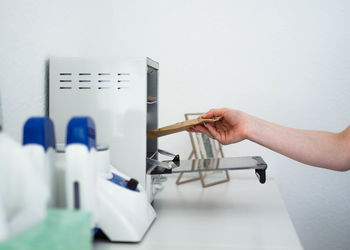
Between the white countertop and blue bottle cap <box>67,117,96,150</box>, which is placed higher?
blue bottle cap <box>67,117,96,150</box>

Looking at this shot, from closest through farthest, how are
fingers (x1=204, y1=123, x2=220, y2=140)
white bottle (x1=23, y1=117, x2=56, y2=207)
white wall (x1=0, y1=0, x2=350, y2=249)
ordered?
white bottle (x1=23, y1=117, x2=56, y2=207), fingers (x1=204, y1=123, x2=220, y2=140), white wall (x1=0, y1=0, x2=350, y2=249)

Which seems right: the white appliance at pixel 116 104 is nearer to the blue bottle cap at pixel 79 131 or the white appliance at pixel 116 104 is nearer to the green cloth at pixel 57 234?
the blue bottle cap at pixel 79 131

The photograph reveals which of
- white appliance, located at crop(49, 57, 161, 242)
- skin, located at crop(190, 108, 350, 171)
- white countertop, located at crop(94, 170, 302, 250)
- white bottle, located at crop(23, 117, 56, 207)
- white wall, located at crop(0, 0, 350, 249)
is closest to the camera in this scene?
white bottle, located at crop(23, 117, 56, 207)

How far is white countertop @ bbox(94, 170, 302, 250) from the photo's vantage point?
71 centimetres

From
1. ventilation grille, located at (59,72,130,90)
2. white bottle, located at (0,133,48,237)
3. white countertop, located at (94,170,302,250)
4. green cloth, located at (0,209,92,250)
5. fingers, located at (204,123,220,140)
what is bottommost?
white countertop, located at (94,170,302,250)

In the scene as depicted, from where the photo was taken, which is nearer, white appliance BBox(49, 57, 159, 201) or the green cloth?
the green cloth

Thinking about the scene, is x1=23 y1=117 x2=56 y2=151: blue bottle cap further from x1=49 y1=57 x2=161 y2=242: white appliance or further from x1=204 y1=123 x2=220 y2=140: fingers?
x1=204 y1=123 x2=220 y2=140: fingers

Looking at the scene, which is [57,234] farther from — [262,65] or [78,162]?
[262,65]

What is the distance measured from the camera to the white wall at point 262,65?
55.8 inches

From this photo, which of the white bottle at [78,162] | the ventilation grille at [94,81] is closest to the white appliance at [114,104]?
the ventilation grille at [94,81]

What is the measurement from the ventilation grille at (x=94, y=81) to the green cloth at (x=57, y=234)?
49cm

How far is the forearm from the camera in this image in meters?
1.02

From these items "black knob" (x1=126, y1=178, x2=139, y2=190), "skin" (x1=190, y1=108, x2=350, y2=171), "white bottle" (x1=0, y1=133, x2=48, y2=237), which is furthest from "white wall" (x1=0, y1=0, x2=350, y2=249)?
"white bottle" (x1=0, y1=133, x2=48, y2=237)

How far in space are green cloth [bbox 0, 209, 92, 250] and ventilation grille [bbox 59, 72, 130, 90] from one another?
19.5 inches
